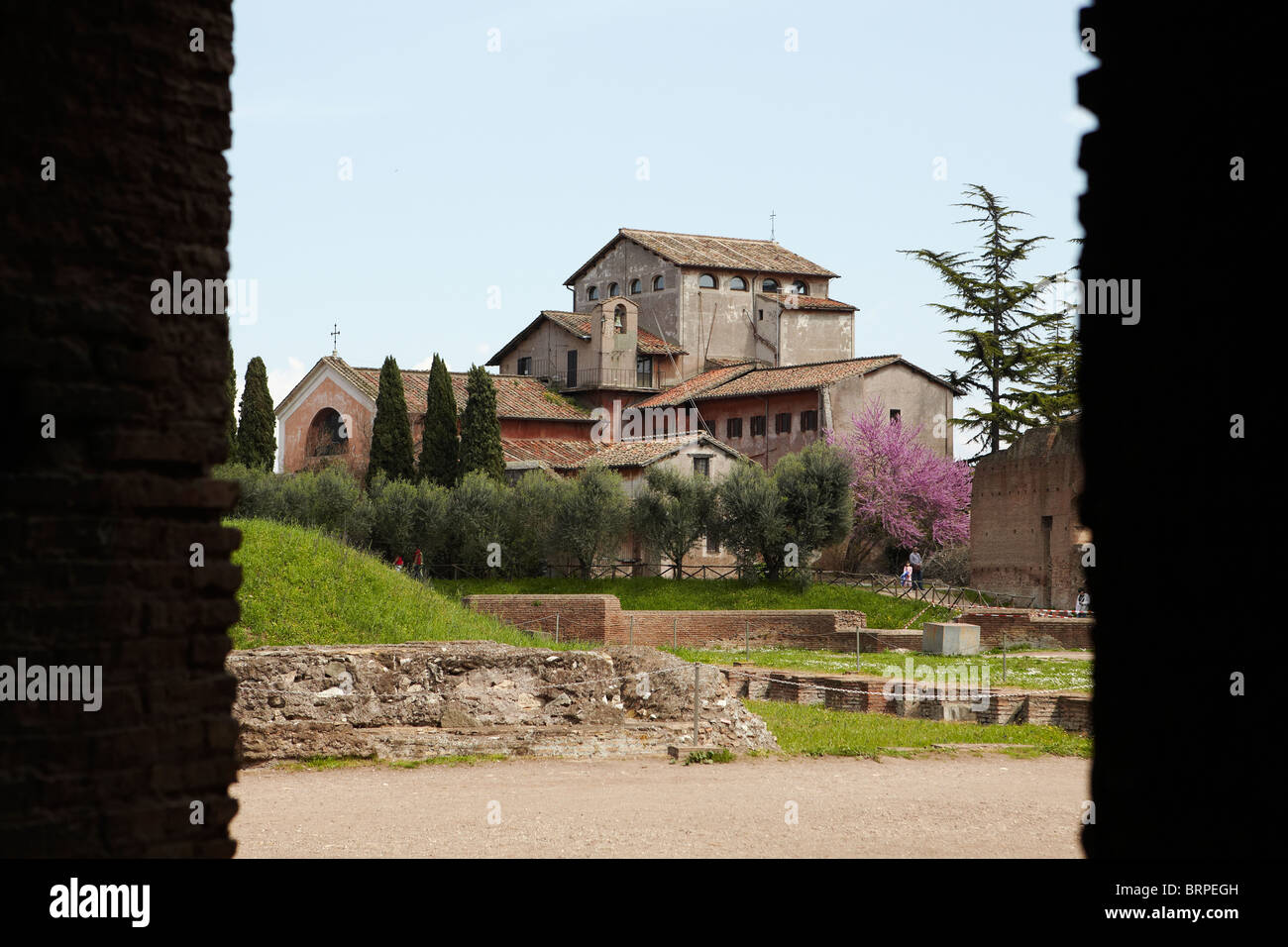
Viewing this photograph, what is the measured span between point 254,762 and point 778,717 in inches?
249

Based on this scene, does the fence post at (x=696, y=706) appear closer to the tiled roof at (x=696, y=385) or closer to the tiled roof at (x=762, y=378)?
the tiled roof at (x=762, y=378)

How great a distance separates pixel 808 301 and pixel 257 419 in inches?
901

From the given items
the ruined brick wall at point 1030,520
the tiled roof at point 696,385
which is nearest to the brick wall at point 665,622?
the ruined brick wall at point 1030,520

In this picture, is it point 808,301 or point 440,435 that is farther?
point 808,301

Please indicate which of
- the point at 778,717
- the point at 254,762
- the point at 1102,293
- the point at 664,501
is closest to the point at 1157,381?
the point at 1102,293

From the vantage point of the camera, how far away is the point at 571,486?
1364 inches

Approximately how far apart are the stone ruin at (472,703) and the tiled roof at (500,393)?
30781 mm

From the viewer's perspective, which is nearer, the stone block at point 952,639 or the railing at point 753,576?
the stone block at point 952,639

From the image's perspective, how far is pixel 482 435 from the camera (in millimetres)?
38688

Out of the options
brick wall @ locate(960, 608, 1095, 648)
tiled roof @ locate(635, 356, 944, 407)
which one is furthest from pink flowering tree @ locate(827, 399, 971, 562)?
brick wall @ locate(960, 608, 1095, 648)

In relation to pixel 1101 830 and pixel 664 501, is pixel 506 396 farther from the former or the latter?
pixel 1101 830

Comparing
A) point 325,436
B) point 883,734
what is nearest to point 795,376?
point 325,436

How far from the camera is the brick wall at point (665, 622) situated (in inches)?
1031

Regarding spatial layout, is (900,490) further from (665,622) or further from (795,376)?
(665,622)
